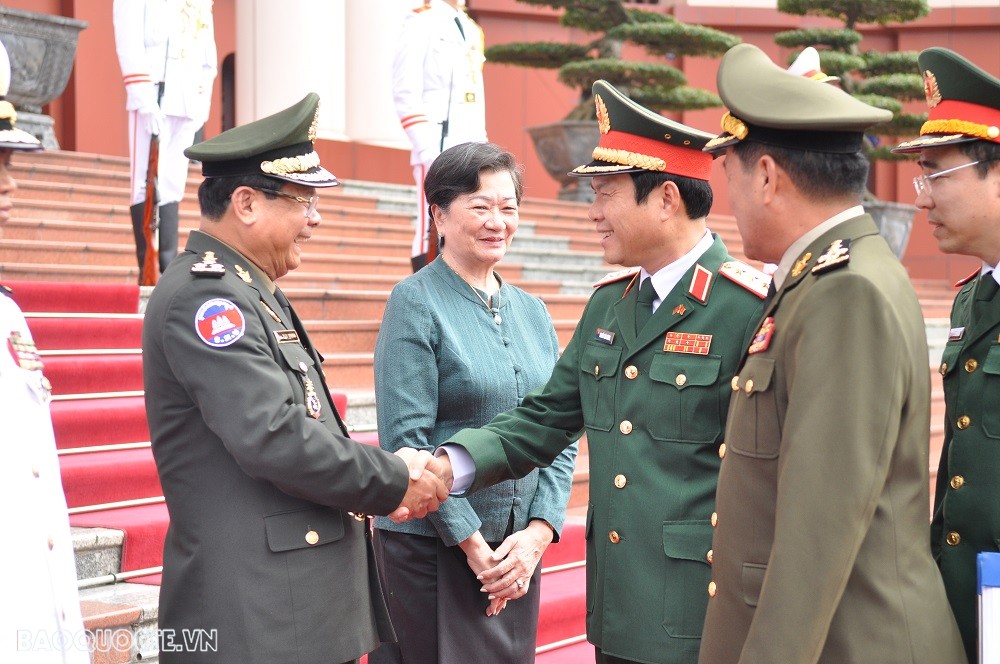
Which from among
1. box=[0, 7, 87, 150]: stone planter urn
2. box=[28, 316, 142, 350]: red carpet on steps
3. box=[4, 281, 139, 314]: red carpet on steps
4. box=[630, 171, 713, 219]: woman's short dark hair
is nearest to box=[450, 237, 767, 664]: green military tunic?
box=[630, 171, 713, 219]: woman's short dark hair

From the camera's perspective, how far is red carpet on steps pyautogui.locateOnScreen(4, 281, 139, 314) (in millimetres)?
4383

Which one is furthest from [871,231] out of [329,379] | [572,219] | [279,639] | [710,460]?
[572,219]

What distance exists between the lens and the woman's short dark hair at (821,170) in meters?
1.75

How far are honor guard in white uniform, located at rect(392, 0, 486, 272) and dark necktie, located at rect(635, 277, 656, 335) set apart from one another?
11.3 ft

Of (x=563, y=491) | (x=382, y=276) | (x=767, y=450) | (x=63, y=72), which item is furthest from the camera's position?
(x=63, y=72)

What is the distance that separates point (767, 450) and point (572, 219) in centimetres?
784

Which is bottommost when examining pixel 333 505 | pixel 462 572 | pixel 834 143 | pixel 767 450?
pixel 462 572

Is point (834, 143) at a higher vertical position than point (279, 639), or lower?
higher

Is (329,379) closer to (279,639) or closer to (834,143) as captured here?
(279,639)

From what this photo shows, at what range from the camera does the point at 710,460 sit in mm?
2203

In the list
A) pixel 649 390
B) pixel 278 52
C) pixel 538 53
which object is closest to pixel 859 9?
pixel 538 53

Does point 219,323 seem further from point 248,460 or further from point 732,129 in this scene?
point 732,129

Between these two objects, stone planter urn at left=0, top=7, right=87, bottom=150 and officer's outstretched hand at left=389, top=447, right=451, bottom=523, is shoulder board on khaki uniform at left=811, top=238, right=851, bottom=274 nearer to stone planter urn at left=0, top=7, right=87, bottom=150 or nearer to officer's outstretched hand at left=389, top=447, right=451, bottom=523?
officer's outstretched hand at left=389, top=447, right=451, bottom=523

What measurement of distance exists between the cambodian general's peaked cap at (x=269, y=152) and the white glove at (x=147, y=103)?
3.33 meters
